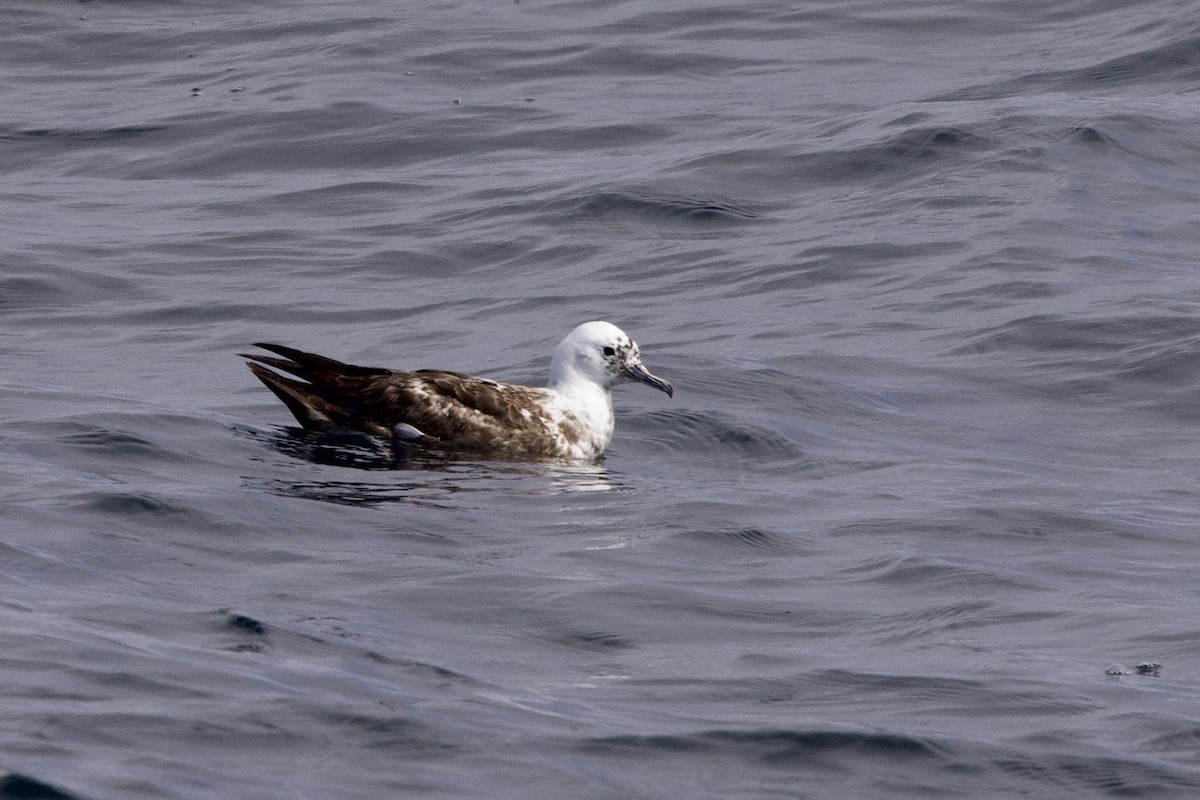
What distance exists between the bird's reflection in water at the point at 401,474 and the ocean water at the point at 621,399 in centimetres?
5

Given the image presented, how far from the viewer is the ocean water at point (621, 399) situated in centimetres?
629

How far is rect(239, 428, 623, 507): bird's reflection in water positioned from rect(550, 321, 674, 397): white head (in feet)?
2.47

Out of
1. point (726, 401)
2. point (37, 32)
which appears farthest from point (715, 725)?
point (37, 32)

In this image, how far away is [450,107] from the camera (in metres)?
21.5

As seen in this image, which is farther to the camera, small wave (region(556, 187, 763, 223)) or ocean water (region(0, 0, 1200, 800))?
small wave (region(556, 187, 763, 223))

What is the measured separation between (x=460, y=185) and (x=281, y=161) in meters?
2.15

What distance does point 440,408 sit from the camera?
37.6 feet

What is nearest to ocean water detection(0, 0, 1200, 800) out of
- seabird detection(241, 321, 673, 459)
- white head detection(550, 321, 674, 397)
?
seabird detection(241, 321, 673, 459)

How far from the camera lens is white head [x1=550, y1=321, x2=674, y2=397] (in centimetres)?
1226

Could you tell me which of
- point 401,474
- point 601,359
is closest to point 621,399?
point 601,359

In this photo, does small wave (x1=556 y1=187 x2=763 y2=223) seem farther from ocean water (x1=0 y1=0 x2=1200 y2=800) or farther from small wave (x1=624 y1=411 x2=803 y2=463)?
small wave (x1=624 y1=411 x2=803 y2=463)

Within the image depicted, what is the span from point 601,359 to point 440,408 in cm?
127

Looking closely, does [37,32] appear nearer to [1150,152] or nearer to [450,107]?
[450,107]

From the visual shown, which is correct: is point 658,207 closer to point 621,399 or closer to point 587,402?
point 621,399
